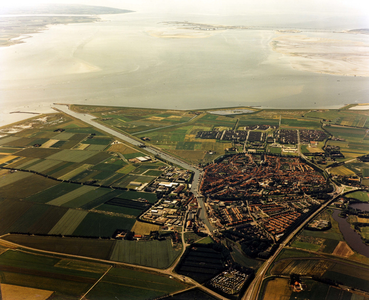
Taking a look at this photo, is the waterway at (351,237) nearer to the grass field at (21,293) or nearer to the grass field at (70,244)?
the grass field at (70,244)

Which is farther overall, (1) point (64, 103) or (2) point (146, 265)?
(1) point (64, 103)

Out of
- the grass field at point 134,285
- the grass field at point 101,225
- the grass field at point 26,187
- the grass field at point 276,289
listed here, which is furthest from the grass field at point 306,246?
the grass field at point 26,187

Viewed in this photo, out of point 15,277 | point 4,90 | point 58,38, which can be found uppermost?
point 58,38

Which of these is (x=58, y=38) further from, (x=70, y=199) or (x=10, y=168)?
(x=70, y=199)

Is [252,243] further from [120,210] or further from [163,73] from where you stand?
[163,73]

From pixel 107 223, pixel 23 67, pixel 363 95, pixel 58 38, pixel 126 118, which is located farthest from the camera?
pixel 58 38

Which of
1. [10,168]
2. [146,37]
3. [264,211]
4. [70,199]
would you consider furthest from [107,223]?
[146,37]
